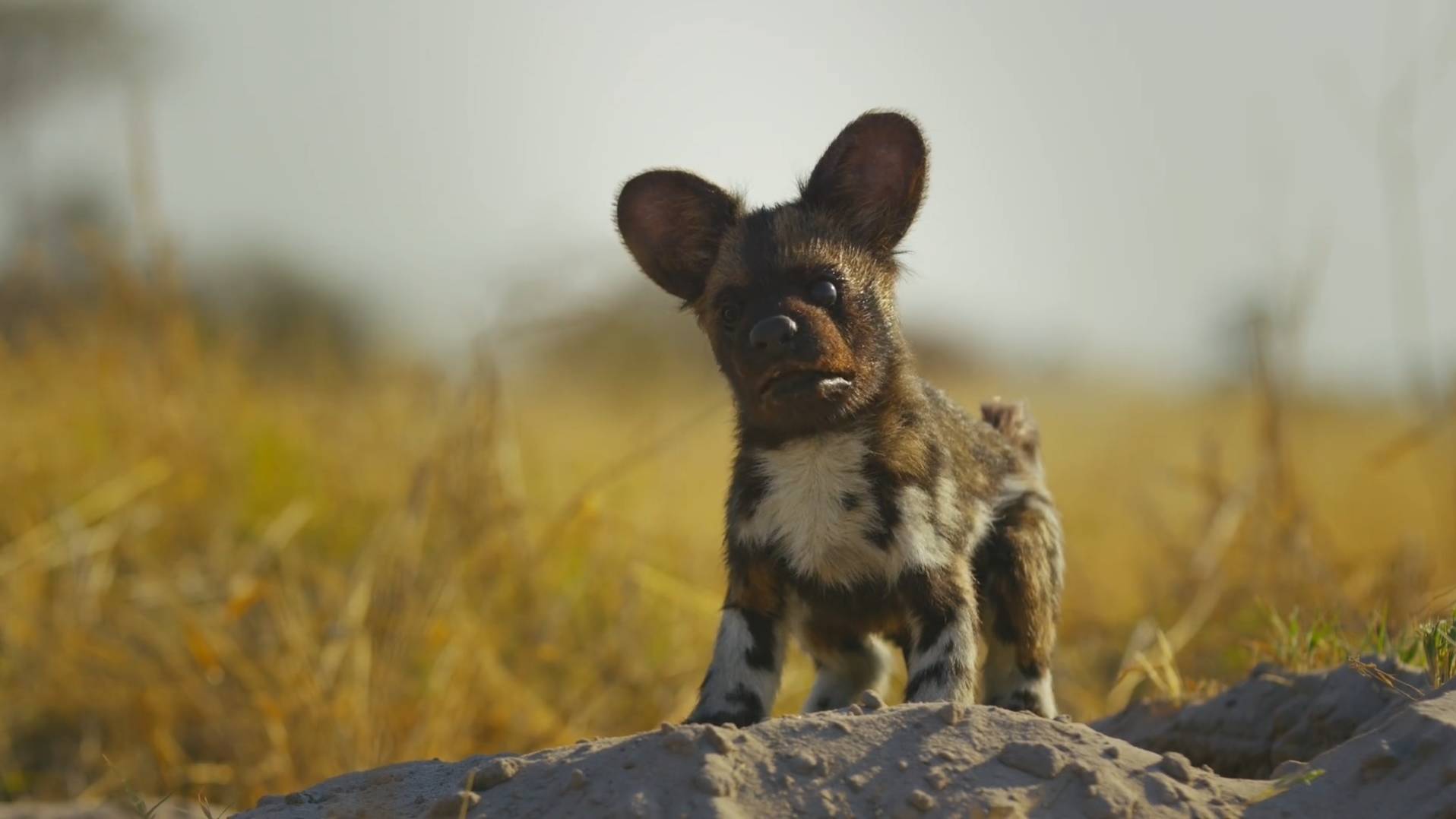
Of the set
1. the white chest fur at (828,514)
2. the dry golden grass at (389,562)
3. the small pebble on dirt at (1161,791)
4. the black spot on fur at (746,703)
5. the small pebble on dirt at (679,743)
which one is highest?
the white chest fur at (828,514)

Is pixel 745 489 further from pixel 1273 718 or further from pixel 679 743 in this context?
pixel 1273 718

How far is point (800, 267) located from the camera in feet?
17.1

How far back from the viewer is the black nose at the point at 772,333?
15.8 ft

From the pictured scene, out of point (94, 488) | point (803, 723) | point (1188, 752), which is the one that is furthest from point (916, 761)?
point (94, 488)

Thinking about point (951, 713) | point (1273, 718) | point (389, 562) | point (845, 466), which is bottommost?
point (389, 562)

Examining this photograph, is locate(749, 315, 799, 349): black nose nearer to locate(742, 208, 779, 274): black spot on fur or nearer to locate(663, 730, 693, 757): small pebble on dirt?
locate(742, 208, 779, 274): black spot on fur

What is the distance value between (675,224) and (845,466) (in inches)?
51.1

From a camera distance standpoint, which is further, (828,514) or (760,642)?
(760,642)

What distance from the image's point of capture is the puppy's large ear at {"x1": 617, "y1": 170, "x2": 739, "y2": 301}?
5684mm

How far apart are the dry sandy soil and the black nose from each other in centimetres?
124

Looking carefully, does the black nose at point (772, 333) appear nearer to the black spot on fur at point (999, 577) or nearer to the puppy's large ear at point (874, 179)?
the puppy's large ear at point (874, 179)

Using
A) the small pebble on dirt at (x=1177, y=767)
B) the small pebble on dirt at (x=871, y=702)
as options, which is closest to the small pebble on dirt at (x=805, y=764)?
the small pebble on dirt at (x=871, y=702)

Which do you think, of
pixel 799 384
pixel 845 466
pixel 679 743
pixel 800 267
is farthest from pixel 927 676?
pixel 800 267

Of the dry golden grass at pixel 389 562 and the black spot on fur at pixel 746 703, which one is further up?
the black spot on fur at pixel 746 703
